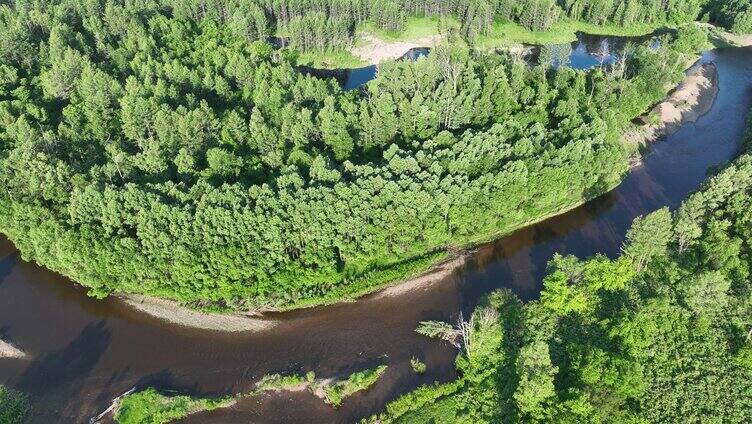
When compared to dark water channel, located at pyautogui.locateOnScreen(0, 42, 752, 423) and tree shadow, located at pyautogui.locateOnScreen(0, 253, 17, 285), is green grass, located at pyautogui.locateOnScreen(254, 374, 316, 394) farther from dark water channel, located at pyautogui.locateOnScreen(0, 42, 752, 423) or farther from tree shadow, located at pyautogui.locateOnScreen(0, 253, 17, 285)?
tree shadow, located at pyautogui.locateOnScreen(0, 253, 17, 285)

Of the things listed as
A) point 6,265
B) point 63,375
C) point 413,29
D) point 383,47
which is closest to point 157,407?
point 63,375

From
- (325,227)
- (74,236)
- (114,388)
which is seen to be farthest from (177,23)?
(114,388)

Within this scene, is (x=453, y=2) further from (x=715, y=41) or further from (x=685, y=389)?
(x=685, y=389)

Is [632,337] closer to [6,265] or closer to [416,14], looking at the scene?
[6,265]

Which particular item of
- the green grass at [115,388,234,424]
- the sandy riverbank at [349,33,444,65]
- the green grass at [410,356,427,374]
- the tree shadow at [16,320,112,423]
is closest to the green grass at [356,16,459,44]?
the sandy riverbank at [349,33,444,65]

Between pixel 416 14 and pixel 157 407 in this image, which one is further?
pixel 416 14

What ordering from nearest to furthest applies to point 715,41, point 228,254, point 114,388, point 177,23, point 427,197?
1. point 114,388
2. point 228,254
3. point 427,197
4. point 177,23
5. point 715,41
